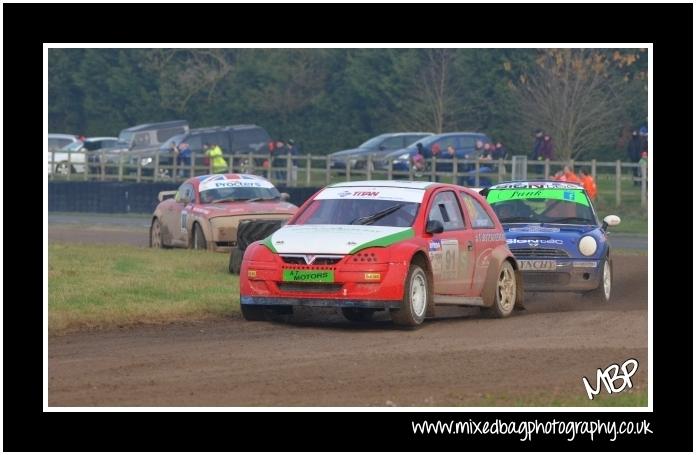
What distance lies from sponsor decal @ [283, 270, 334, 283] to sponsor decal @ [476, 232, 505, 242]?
2.16 meters

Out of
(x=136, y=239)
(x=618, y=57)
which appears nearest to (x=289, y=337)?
(x=136, y=239)

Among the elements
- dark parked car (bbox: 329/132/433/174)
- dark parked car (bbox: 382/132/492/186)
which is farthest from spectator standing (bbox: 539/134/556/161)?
dark parked car (bbox: 329/132/433/174)

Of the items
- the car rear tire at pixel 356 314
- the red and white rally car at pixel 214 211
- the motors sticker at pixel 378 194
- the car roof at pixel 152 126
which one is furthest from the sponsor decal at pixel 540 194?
the car roof at pixel 152 126

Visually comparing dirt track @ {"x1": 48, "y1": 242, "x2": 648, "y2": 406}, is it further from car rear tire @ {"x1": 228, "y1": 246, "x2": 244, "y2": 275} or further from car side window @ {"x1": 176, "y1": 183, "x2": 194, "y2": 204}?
car side window @ {"x1": 176, "y1": 183, "x2": 194, "y2": 204}

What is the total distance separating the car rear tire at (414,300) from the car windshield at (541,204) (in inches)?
164

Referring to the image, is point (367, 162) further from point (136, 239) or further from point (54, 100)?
point (54, 100)

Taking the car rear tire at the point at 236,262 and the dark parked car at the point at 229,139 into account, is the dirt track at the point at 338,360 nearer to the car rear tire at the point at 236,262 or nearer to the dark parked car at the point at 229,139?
the car rear tire at the point at 236,262

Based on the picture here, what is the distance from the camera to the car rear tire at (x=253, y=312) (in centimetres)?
1352

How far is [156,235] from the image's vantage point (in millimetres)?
24250

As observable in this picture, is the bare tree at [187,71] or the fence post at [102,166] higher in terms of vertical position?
the bare tree at [187,71]

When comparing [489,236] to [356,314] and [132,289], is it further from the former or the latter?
[132,289]

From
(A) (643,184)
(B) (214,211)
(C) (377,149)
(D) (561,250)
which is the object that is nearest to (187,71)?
(C) (377,149)

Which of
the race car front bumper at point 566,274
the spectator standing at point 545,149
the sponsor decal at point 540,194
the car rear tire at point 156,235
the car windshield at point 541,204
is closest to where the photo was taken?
the race car front bumper at point 566,274

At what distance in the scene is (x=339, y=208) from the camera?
14.1 metres
